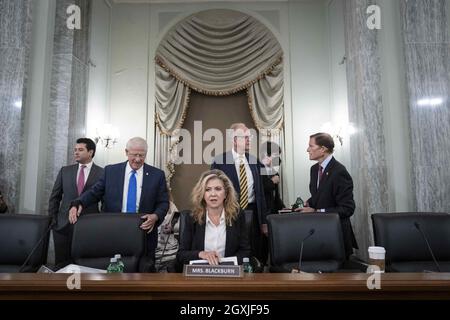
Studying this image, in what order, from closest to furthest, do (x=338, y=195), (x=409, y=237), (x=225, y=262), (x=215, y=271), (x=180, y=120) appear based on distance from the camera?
(x=215, y=271)
(x=225, y=262)
(x=409, y=237)
(x=338, y=195)
(x=180, y=120)

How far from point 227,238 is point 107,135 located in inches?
144

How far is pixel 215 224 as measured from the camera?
84.5 inches

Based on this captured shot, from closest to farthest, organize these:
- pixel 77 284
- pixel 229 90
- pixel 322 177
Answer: pixel 77 284
pixel 322 177
pixel 229 90

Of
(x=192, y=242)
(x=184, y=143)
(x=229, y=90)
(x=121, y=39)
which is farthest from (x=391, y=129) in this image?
(x=121, y=39)

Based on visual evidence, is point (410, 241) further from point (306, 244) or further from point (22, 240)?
point (22, 240)

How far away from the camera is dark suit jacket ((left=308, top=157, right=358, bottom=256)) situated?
2.56 meters

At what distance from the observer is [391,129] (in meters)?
3.43

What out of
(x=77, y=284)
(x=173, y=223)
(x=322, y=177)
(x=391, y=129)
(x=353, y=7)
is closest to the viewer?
(x=77, y=284)

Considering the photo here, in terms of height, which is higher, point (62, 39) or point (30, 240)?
point (62, 39)

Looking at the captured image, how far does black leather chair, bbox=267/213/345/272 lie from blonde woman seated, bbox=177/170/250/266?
0.19 meters

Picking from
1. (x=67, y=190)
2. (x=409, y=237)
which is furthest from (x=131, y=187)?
(x=409, y=237)

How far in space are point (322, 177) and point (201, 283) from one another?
6.03 feet

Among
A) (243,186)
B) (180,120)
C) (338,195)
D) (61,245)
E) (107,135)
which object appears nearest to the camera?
(338,195)

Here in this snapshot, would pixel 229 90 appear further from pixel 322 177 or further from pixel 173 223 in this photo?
pixel 322 177
